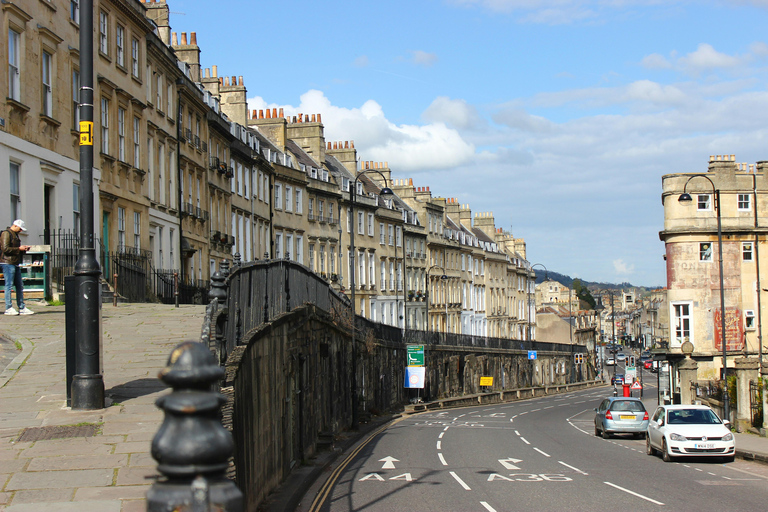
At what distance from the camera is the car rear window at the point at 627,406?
31.6 meters

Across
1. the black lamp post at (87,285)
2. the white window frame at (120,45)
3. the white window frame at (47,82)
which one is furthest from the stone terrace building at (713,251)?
the black lamp post at (87,285)

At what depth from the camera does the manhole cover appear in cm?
938

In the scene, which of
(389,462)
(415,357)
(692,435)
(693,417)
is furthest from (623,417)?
(415,357)

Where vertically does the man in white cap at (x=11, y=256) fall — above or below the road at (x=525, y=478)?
above

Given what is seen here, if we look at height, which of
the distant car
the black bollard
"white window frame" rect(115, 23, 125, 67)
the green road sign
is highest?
"white window frame" rect(115, 23, 125, 67)

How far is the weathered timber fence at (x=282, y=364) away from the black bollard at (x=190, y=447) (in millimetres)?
6742

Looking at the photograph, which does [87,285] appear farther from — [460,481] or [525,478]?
[525,478]

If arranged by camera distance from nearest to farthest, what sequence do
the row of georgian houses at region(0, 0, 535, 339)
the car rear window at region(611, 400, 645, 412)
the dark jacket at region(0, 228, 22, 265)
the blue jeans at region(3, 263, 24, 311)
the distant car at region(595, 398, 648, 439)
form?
the dark jacket at region(0, 228, 22, 265) < the blue jeans at region(3, 263, 24, 311) < the row of georgian houses at region(0, 0, 535, 339) < the distant car at region(595, 398, 648, 439) < the car rear window at region(611, 400, 645, 412)

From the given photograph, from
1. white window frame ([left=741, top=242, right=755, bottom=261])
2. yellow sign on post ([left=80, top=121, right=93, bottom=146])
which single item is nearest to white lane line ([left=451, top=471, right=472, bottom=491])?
yellow sign on post ([left=80, top=121, right=93, bottom=146])

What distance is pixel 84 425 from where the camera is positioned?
32.2 ft

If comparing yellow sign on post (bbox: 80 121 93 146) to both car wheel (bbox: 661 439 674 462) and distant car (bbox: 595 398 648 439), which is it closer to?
car wheel (bbox: 661 439 674 462)

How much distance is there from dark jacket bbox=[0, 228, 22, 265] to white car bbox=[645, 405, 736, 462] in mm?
16033

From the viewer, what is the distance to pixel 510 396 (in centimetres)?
7519

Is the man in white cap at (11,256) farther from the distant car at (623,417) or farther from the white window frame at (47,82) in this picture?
the distant car at (623,417)
